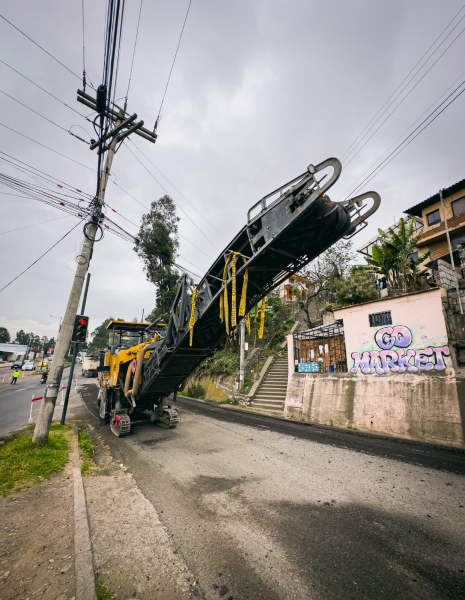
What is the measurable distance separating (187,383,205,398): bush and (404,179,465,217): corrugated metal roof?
25.3 m

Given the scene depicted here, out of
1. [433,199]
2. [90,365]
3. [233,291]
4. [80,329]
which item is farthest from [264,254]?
[90,365]

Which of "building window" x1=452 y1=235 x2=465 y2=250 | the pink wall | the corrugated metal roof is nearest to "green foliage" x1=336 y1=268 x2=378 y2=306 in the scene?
the pink wall

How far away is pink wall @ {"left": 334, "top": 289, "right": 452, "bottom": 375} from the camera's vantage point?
923 cm

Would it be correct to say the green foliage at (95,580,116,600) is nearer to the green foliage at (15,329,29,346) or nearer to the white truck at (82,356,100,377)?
the white truck at (82,356,100,377)

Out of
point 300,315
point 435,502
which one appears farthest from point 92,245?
point 300,315

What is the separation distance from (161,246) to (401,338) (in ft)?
78.0

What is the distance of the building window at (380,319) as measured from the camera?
1059 centimetres

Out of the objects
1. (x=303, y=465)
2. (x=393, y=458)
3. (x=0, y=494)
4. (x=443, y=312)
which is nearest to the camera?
(x=0, y=494)

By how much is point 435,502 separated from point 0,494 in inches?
307

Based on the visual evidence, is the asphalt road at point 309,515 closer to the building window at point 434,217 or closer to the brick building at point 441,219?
the brick building at point 441,219

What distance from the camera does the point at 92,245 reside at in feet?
28.7

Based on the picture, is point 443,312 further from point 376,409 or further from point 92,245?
point 92,245

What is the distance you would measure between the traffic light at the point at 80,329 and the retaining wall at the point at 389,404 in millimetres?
10148

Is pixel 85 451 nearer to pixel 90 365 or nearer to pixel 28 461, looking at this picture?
pixel 28 461
